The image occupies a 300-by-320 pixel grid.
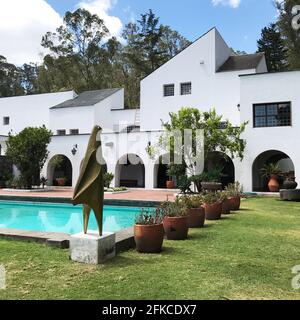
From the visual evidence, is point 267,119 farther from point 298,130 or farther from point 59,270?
point 59,270

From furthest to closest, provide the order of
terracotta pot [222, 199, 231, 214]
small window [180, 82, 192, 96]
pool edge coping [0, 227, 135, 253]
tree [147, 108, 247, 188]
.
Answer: small window [180, 82, 192, 96] < tree [147, 108, 247, 188] < terracotta pot [222, 199, 231, 214] < pool edge coping [0, 227, 135, 253]

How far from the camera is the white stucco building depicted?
755 inches

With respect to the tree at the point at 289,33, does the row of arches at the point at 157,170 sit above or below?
below

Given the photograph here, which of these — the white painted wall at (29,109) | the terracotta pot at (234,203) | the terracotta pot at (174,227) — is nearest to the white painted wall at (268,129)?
the terracotta pot at (234,203)

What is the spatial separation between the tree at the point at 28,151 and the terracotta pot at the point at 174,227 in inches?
687

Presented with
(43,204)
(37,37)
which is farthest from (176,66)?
(37,37)

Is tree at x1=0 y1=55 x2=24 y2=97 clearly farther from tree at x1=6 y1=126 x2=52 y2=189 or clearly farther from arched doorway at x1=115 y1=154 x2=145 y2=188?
arched doorway at x1=115 y1=154 x2=145 y2=188

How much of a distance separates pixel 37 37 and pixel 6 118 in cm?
1433

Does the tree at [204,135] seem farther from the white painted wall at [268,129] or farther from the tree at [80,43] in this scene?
the tree at [80,43]

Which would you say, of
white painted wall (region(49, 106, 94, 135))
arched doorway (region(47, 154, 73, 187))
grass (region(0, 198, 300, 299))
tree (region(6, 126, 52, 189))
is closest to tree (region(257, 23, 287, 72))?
white painted wall (region(49, 106, 94, 135))

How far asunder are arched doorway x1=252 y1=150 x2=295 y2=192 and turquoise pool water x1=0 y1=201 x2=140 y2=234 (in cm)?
840

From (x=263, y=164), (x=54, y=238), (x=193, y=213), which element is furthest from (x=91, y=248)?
(x=263, y=164)

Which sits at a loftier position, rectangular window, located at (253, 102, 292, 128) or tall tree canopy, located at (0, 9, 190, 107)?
tall tree canopy, located at (0, 9, 190, 107)

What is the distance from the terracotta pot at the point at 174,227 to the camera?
293 inches
